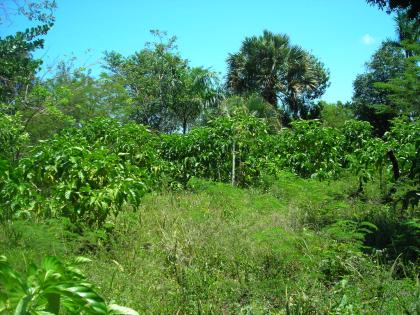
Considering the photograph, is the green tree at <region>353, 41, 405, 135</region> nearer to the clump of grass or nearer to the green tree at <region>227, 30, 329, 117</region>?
the green tree at <region>227, 30, 329, 117</region>

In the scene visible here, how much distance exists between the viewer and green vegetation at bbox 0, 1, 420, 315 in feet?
12.7

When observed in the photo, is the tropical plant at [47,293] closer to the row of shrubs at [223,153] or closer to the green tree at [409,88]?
the row of shrubs at [223,153]

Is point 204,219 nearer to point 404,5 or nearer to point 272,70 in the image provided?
point 404,5

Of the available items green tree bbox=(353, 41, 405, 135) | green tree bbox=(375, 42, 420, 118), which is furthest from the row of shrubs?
green tree bbox=(353, 41, 405, 135)

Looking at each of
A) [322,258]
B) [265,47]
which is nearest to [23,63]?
[322,258]

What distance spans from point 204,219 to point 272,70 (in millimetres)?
19747

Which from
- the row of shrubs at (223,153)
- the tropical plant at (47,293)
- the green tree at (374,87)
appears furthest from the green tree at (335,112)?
the tropical plant at (47,293)

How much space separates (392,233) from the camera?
19.1 feet

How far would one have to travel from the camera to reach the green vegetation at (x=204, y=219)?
3.88 meters

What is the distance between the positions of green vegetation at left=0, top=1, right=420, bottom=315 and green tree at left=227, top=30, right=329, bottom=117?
14184 mm

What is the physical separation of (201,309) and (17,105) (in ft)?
31.3

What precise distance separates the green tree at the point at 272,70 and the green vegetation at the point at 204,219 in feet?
46.5

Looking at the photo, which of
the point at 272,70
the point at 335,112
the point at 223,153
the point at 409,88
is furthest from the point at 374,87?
the point at 223,153

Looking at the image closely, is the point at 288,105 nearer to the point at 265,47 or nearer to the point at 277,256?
the point at 265,47
